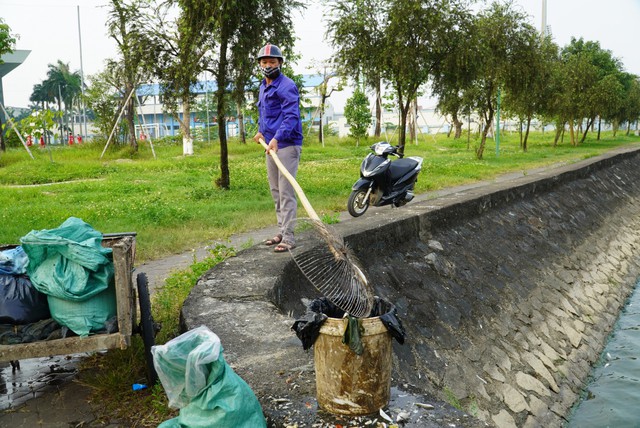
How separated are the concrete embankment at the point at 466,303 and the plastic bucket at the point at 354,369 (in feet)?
0.57

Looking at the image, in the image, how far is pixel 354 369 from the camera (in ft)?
9.70

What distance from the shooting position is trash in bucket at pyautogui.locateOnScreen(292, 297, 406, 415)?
2938 mm

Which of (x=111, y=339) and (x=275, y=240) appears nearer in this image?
(x=111, y=339)

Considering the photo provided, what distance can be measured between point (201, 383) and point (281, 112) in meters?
3.64

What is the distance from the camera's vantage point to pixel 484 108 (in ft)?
97.1

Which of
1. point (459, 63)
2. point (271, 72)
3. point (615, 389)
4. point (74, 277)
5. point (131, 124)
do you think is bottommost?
point (615, 389)

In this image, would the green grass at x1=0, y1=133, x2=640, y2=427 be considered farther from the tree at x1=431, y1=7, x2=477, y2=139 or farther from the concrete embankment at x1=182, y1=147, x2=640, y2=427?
the tree at x1=431, y1=7, x2=477, y2=139

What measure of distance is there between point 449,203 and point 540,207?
461cm

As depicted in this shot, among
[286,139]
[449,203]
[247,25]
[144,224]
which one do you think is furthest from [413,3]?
[286,139]

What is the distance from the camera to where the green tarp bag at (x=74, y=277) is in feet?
11.6

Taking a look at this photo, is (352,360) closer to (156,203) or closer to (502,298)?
(502,298)

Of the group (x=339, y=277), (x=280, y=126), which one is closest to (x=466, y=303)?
(x=280, y=126)

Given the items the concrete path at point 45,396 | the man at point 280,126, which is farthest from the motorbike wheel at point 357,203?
the concrete path at point 45,396

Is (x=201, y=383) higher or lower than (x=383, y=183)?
lower
